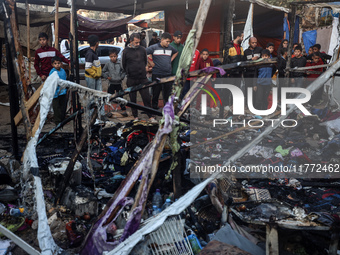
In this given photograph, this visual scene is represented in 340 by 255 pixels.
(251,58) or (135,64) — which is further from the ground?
(251,58)

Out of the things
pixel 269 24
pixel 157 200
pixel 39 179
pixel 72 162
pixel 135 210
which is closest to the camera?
pixel 135 210

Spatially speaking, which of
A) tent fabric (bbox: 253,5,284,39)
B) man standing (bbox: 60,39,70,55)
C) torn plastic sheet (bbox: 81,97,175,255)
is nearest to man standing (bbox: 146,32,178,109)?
torn plastic sheet (bbox: 81,97,175,255)

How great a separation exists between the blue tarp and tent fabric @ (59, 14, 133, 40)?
6561mm

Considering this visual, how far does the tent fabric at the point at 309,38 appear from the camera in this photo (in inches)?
454

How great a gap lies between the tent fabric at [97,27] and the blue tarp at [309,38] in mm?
6561

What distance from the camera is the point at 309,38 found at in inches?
457

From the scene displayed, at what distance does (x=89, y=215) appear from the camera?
3.72m

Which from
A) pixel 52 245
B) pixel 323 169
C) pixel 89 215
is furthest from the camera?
pixel 323 169

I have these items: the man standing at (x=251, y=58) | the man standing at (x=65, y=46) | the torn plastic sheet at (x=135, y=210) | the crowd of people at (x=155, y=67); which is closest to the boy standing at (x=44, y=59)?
the crowd of people at (x=155, y=67)

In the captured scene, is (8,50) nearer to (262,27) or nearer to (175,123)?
(175,123)

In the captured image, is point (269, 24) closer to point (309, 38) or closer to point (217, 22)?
point (309, 38)

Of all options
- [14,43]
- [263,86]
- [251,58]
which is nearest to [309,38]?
[251,58]

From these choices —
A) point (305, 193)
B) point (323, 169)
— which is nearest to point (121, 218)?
point (305, 193)

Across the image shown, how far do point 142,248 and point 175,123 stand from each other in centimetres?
115
